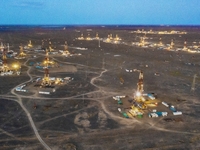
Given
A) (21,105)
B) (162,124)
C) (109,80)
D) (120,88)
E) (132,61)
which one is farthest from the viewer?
(132,61)

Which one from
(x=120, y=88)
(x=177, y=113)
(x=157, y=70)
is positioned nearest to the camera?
(x=177, y=113)

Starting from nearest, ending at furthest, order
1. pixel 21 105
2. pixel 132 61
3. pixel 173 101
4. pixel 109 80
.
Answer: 1. pixel 21 105
2. pixel 173 101
3. pixel 109 80
4. pixel 132 61

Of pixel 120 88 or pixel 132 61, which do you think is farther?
pixel 132 61

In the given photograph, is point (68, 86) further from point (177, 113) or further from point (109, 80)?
point (177, 113)

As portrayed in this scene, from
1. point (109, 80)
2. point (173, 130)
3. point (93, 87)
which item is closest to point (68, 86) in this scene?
point (93, 87)

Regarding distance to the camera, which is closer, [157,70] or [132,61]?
[157,70]

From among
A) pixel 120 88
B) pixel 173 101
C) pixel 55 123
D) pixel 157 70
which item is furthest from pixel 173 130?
pixel 157 70

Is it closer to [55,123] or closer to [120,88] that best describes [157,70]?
[120,88]

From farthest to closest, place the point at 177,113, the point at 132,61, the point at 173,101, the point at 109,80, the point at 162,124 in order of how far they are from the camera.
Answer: the point at 132,61 → the point at 109,80 → the point at 173,101 → the point at 177,113 → the point at 162,124
